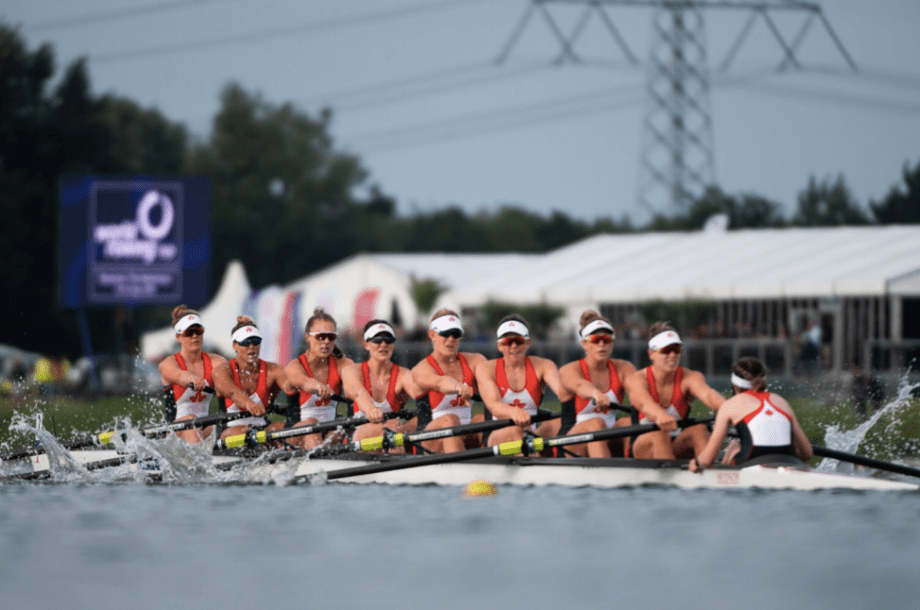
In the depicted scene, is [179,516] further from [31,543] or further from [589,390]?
[589,390]

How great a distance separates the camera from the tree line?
40031 mm

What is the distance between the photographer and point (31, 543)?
8914 millimetres

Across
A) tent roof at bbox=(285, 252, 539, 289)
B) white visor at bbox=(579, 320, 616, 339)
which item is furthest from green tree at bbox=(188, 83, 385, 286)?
white visor at bbox=(579, 320, 616, 339)

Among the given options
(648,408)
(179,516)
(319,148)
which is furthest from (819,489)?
(319,148)

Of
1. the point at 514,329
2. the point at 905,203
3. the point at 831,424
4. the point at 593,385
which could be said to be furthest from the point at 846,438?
the point at 905,203

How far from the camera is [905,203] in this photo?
36.6 metres

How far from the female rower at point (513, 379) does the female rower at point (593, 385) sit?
6.4 inches

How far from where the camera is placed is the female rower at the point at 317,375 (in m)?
12.3

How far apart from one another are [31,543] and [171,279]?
700 inches

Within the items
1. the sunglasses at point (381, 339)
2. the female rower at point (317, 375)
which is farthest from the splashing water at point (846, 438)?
the female rower at point (317, 375)

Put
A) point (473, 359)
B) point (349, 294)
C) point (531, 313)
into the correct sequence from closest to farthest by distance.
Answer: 1. point (473, 359)
2. point (531, 313)
3. point (349, 294)

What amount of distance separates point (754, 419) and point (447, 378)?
8.11ft

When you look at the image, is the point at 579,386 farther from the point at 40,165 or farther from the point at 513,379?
the point at 40,165

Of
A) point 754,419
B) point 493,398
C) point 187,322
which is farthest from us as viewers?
point 187,322
